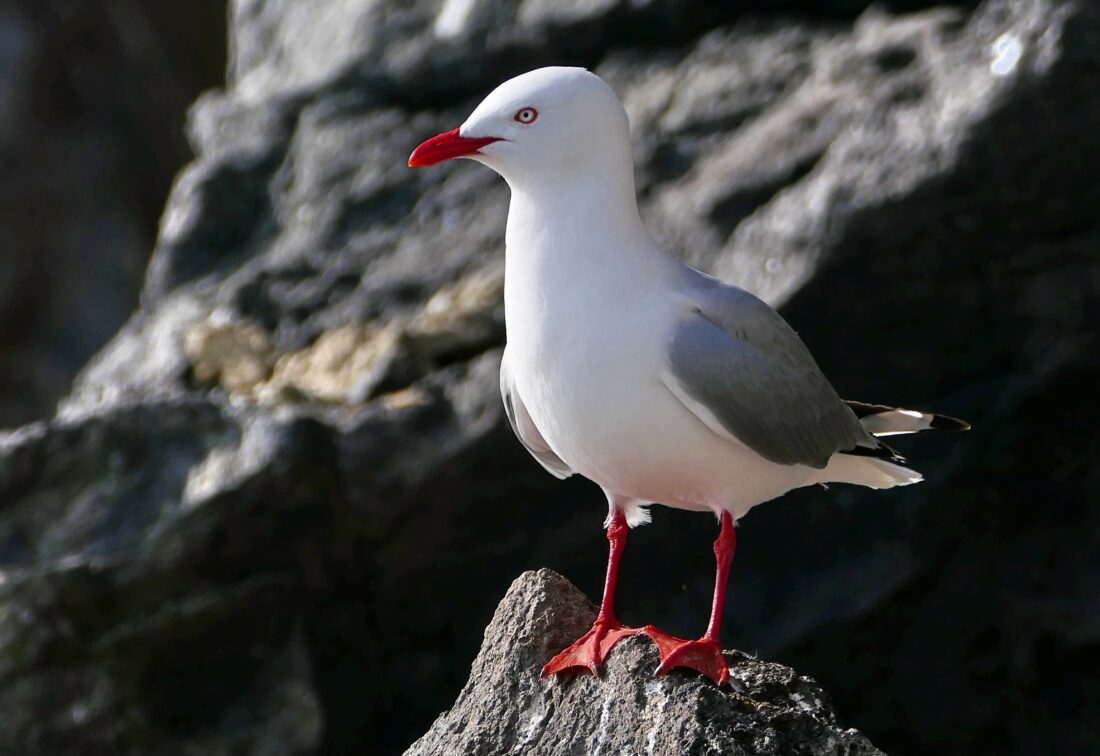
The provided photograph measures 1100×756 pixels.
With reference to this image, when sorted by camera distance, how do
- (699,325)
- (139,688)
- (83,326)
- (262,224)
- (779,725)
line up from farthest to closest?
1. (83,326)
2. (262,224)
3. (139,688)
4. (699,325)
5. (779,725)

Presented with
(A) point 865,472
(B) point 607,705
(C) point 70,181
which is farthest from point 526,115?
(C) point 70,181

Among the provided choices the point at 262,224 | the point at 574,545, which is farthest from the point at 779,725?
the point at 262,224

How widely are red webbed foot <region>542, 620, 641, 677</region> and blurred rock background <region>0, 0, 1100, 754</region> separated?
8.80 feet

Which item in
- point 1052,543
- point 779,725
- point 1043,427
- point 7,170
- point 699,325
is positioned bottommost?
point 1052,543

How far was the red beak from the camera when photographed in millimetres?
4617

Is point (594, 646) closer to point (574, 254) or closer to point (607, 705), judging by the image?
point (607, 705)

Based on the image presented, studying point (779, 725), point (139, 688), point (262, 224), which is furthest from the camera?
point (262, 224)

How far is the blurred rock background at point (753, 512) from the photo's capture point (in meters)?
6.95

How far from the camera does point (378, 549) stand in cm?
745

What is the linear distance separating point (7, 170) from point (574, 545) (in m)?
7.97

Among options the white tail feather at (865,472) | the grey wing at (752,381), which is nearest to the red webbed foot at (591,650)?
the grey wing at (752,381)

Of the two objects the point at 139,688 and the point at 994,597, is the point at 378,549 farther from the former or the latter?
the point at 994,597

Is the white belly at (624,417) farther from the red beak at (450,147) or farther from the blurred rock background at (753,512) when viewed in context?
the blurred rock background at (753,512)

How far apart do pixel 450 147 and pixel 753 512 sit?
10.7 feet
